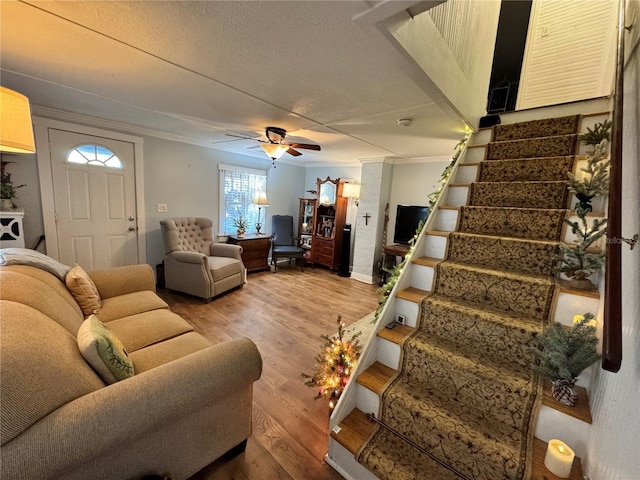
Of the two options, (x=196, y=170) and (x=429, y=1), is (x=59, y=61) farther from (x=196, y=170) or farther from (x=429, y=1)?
(x=196, y=170)

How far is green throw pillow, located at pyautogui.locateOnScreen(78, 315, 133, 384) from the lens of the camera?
104 centimetres

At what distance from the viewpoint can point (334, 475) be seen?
53.1 inches

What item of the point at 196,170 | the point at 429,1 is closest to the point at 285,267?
the point at 196,170

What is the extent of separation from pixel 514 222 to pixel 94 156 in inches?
180

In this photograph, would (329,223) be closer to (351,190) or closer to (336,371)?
(351,190)

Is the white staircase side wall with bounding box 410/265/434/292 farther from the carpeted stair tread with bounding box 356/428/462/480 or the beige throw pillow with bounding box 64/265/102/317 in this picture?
the beige throw pillow with bounding box 64/265/102/317

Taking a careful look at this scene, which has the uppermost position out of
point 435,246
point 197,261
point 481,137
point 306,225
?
point 481,137

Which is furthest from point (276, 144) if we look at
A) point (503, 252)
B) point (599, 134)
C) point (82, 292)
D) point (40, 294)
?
point (599, 134)

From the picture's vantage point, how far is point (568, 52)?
293 cm

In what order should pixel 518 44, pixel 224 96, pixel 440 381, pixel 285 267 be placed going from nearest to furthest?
pixel 440 381, pixel 224 96, pixel 518 44, pixel 285 267

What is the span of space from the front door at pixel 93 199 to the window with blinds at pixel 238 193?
1.37m

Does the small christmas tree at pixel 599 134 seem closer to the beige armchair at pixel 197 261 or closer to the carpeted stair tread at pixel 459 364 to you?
the carpeted stair tread at pixel 459 364

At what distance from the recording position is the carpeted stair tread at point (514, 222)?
1705mm

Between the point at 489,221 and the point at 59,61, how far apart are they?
3.18m
